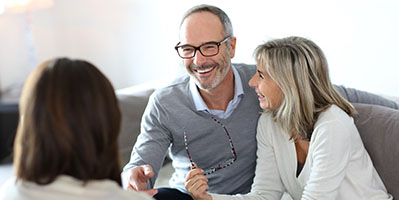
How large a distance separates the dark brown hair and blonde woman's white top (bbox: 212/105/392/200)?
75 cm

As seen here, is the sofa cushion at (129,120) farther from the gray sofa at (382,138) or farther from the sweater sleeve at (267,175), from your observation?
the gray sofa at (382,138)

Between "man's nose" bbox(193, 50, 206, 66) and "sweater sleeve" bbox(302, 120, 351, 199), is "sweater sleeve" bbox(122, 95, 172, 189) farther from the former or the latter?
"sweater sleeve" bbox(302, 120, 351, 199)

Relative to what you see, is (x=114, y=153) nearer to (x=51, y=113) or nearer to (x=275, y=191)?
(x=51, y=113)

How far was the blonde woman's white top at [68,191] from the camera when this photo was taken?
106 centimetres

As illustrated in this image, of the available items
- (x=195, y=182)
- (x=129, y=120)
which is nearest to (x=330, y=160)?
(x=195, y=182)

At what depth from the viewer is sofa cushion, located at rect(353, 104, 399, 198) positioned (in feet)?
5.53

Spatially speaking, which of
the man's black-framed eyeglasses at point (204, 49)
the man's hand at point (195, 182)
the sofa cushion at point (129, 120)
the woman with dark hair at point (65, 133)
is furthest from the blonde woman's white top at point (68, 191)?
the sofa cushion at point (129, 120)

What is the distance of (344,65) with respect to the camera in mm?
2539

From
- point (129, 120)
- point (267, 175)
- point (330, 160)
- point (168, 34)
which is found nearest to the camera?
point (330, 160)

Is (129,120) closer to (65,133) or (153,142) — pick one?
(153,142)

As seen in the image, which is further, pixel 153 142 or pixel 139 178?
pixel 153 142

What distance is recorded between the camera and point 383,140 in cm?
171

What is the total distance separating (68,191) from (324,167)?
2.79 feet

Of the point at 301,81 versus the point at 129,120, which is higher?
the point at 301,81
